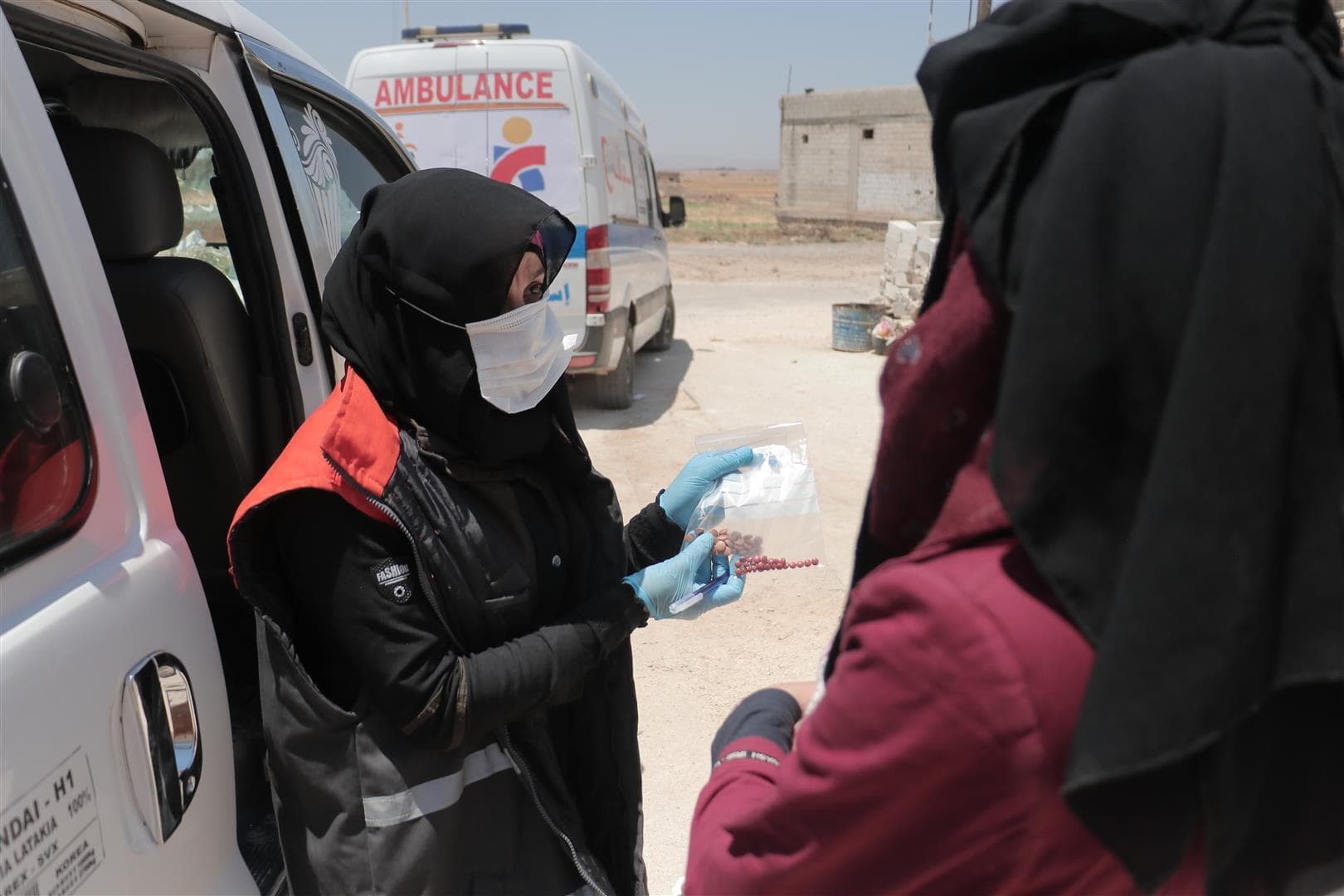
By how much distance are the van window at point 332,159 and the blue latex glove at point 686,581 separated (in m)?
0.99

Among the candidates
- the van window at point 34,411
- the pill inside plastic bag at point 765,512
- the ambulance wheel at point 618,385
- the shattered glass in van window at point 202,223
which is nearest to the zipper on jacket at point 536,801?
the pill inside plastic bag at point 765,512

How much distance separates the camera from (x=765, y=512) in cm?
209

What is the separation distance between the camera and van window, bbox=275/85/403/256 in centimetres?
237

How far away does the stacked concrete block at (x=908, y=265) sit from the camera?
10141mm

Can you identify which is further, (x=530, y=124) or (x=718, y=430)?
(x=718, y=430)

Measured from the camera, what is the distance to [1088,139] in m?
0.74

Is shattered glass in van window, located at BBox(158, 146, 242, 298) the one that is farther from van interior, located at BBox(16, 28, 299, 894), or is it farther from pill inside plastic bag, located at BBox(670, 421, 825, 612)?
pill inside plastic bag, located at BBox(670, 421, 825, 612)

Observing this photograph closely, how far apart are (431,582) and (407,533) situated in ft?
0.33

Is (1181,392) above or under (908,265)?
above

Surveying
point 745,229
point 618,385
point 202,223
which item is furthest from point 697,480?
point 745,229

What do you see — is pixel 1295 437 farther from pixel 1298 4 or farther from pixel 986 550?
pixel 1298 4

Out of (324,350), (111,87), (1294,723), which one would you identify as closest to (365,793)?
(324,350)

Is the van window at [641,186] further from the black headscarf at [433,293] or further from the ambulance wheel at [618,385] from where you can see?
the black headscarf at [433,293]

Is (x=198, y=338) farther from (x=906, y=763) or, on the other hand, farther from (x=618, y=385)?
(x=618, y=385)
